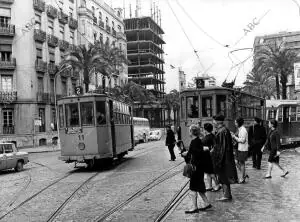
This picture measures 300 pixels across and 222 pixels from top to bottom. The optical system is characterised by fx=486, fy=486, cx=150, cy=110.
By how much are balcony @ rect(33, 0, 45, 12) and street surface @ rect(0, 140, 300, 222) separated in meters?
35.8

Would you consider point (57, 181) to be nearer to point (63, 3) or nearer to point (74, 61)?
point (74, 61)

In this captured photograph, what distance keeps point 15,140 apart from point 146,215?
40153 millimetres

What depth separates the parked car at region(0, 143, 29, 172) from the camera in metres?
21.6

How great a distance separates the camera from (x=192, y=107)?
21141 millimetres

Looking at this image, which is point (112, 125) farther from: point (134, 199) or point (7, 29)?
point (7, 29)

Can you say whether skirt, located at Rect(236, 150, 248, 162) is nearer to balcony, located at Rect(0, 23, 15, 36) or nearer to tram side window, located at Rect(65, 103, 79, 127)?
tram side window, located at Rect(65, 103, 79, 127)

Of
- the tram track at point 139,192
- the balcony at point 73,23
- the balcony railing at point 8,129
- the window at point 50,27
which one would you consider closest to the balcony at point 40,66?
the window at point 50,27

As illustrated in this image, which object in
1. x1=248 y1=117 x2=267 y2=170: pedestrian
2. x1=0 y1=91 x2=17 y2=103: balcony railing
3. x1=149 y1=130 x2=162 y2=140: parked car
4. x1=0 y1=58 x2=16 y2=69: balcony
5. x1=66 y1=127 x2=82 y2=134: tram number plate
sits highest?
x1=0 y1=58 x2=16 y2=69: balcony

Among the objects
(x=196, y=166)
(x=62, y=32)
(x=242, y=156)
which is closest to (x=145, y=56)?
(x=62, y=32)

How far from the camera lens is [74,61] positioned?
153 ft

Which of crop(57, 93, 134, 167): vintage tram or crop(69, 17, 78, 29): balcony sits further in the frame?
crop(69, 17, 78, 29): balcony

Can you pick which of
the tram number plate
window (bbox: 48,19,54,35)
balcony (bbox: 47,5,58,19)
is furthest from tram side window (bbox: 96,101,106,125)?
window (bbox: 48,19,54,35)

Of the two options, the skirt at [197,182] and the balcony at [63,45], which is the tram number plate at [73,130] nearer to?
the skirt at [197,182]

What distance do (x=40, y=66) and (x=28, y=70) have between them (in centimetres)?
166
